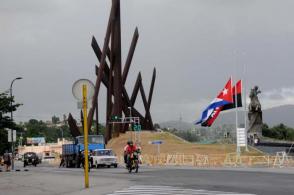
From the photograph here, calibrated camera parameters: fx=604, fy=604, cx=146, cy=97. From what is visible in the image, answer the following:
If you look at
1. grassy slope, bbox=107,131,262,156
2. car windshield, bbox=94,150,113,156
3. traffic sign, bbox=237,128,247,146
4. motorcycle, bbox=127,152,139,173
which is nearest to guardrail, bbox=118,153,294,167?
traffic sign, bbox=237,128,247,146

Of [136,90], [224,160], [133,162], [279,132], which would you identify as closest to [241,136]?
[224,160]

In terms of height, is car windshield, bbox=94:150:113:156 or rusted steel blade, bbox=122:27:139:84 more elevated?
rusted steel blade, bbox=122:27:139:84

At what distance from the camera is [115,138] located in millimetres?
89688

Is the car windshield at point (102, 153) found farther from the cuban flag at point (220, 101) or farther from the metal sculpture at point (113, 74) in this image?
the metal sculpture at point (113, 74)

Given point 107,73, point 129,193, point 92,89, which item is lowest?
point 129,193

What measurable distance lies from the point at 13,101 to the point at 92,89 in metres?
39.2

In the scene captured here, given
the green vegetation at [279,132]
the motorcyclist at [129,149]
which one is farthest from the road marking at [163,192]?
the green vegetation at [279,132]

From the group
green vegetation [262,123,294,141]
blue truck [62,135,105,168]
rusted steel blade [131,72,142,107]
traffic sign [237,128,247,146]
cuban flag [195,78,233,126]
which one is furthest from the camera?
green vegetation [262,123,294,141]

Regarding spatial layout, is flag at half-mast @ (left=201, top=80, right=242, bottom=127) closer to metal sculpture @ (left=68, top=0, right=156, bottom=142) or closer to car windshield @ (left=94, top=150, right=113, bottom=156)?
car windshield @ (left=94, top=150, right=113, bottom=156)

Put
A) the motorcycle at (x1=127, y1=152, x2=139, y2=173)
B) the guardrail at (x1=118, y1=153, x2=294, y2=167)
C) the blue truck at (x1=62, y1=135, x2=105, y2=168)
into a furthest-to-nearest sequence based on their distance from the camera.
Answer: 1. the blue truck at (x1=62, y1=135, x2=105, y2=168)
2. the guardrail at (x1=118, y1=153, x2=294, y2=167)
3. the motorcycle at (x1=127, y1=152, x2=139, y2=173)

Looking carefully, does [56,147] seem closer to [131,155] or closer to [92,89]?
[131,155]

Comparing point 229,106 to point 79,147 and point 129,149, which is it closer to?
point 79,147

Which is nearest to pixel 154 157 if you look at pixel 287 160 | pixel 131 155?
pixel 287 160

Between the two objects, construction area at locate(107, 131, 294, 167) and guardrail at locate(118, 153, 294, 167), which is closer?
guardrail at locate(118, 153, 294, 167)
